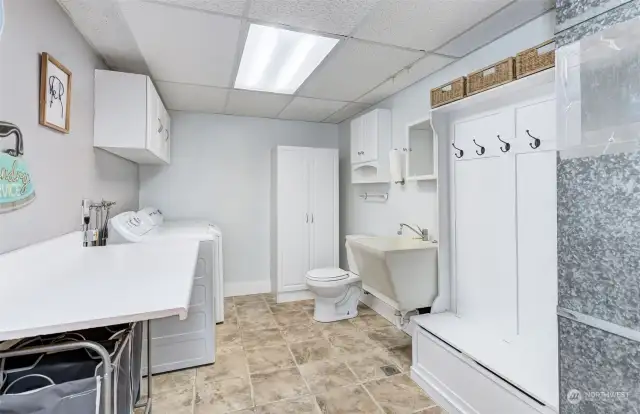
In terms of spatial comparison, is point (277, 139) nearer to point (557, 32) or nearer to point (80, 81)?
point (80, 81)

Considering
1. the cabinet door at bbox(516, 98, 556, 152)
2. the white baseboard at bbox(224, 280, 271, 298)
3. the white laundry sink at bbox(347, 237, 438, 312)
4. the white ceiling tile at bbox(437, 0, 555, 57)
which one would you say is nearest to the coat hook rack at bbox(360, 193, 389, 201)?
the white laundry sink at bbox(347, 237, 438, 312)

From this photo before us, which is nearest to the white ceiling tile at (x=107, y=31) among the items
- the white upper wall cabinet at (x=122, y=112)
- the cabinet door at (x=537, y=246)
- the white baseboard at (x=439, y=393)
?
the white upper wall cabinet at (x=122, y=112)

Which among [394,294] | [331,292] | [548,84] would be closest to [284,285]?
[331,292]

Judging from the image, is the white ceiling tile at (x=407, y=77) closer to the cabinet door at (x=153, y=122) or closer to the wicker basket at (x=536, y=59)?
the wicker basket at (x=536, y=59)

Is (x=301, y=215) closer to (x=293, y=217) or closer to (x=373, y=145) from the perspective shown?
(x=293, y=217)

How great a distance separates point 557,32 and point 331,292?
8.31 feet

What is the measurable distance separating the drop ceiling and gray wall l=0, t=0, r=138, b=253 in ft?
0.66

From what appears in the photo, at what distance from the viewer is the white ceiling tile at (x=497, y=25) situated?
1.68 meters

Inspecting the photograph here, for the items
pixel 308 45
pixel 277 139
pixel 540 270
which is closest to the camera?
pixel 540 270

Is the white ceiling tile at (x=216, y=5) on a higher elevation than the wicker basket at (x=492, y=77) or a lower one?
higher

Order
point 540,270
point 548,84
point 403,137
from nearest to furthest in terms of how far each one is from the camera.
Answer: point 548,84 → point 540,270 → point 403,137

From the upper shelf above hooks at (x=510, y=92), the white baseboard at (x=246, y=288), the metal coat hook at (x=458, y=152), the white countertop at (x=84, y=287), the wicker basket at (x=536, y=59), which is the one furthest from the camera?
the white baseboard at (x=246, y=288)

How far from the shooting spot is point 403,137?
3.02m

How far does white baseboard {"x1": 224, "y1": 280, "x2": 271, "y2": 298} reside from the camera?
3.99m
